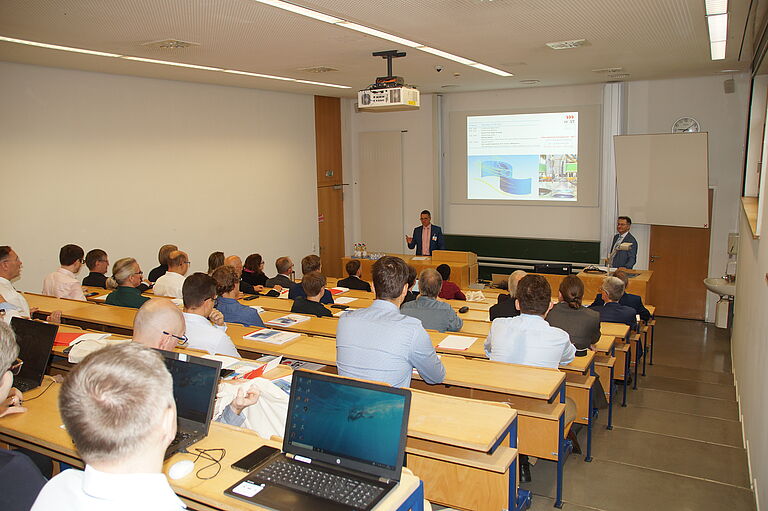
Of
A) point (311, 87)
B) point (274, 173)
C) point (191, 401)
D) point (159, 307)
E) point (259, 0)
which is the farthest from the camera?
point (274, 173)

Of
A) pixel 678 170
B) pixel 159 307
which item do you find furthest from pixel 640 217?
pixel 159 307

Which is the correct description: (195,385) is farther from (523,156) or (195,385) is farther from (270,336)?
(523,156)

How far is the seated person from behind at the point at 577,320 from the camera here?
4777 mm

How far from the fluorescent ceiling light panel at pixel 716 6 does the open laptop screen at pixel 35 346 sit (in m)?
4.83

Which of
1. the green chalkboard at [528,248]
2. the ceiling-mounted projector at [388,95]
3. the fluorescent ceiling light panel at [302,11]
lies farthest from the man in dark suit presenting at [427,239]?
the fluorescent ceiling light panel at [302,11]

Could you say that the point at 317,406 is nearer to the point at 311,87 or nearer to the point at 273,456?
the point at 273,456

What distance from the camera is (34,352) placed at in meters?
3.54

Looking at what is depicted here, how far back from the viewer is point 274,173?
35.1 ft

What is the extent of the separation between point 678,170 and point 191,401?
8.41m

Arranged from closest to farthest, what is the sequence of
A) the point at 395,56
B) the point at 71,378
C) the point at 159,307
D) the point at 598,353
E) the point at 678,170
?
1. the point at 71,378
2. the point at 159,307
3. the point at 598,353
4. the point at 395,56
5. the point at 678,170

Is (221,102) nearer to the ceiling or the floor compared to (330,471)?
nearer to the ceiling

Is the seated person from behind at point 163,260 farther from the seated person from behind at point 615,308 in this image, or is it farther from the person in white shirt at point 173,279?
the seated person from behind at point 615,308

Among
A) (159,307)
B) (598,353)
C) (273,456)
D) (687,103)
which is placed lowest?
(598,353)

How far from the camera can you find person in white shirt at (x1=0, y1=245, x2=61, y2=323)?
16.2 feet
